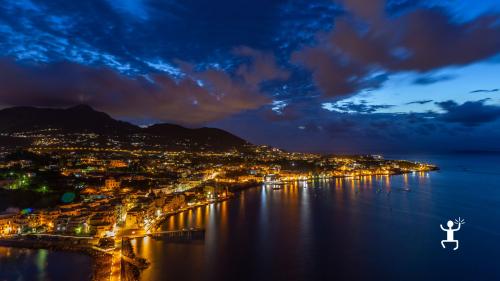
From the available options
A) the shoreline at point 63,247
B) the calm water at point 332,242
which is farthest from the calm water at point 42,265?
the calm water at point 332,242

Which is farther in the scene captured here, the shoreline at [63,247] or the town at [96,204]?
the town at [96,204]

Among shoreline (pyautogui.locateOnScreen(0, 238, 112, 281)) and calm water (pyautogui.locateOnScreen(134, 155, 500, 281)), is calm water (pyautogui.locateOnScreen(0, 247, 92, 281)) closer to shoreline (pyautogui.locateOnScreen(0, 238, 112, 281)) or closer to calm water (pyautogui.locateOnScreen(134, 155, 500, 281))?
shoreline (pyautogui.locateOnScreen(0, 238, 112, 281))

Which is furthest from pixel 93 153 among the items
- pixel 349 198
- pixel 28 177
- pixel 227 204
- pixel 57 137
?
pixel 349 198

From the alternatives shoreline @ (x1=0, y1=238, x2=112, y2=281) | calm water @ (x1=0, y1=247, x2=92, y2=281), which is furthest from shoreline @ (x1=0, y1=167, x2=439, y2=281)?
calm water @ (x1=0, y1=247, x2=92, y2=281)

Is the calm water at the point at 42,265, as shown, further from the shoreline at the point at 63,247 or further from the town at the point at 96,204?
the town at the point at 96,204

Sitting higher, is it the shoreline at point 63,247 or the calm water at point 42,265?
the shoreline at point 63,247

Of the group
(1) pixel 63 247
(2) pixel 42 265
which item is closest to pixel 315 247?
(1) pixel 63 247
